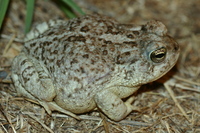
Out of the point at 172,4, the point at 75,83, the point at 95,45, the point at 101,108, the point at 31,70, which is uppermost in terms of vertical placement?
the point at 172,4

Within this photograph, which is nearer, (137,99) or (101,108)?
(101,108)

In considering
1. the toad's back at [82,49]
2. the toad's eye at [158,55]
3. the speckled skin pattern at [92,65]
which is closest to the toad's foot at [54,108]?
the speckled skin pattern at [92,65]

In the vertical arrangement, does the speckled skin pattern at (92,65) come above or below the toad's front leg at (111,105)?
above

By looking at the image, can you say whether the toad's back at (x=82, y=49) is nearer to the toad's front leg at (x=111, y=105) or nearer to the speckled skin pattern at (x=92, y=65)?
the speckled skin pattern at (x=92, y=65)

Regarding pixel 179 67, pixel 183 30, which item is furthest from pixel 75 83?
pixel 183 30

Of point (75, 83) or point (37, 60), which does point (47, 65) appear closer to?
point (37, 60)

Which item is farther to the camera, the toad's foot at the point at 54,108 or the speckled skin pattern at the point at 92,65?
the toad's foot at the point at 54,108

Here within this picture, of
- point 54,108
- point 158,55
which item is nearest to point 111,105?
point 54,108

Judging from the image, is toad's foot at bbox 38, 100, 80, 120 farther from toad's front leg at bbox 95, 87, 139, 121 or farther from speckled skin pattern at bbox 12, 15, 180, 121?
toad's front leg at bbox 95, 87, 139, 121

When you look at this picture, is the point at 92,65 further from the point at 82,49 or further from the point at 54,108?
the point at 54,108
